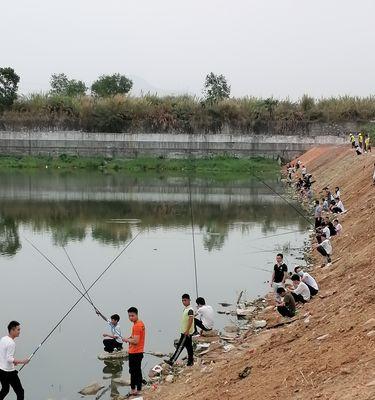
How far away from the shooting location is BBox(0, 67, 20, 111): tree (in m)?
62.2

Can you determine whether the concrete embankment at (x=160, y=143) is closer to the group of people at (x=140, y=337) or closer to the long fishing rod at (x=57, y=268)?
the long fishing rod at (x=57, y=268)

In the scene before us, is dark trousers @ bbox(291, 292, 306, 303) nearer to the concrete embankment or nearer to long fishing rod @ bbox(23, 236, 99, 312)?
long fishing rod @ bbox(23, 236, 99, 312)

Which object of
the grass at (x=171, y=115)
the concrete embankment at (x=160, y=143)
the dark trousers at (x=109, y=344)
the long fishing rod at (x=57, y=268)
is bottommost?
the dark trousers at (x=109, y=344)

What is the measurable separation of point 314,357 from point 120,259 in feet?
39.5

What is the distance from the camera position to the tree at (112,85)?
78.9 meters

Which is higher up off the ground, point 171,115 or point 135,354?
point 171,115

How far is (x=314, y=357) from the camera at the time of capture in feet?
25.2

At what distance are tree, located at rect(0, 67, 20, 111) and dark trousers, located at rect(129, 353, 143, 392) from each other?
56702 millimetres

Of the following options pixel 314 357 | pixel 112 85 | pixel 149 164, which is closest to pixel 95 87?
pixel 112 85

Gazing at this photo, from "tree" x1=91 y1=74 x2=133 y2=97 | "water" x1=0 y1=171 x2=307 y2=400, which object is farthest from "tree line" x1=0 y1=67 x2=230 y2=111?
Result: "water" x1=0 y1=171 x2=307 y2=400

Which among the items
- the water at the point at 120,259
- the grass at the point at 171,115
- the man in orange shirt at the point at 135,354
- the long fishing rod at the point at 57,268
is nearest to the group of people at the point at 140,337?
the man in orange shirt at the point at 135,354

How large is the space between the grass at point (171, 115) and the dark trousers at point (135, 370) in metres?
52.0

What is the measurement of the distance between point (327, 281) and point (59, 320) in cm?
587

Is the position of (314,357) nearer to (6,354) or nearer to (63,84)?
(6,354)
